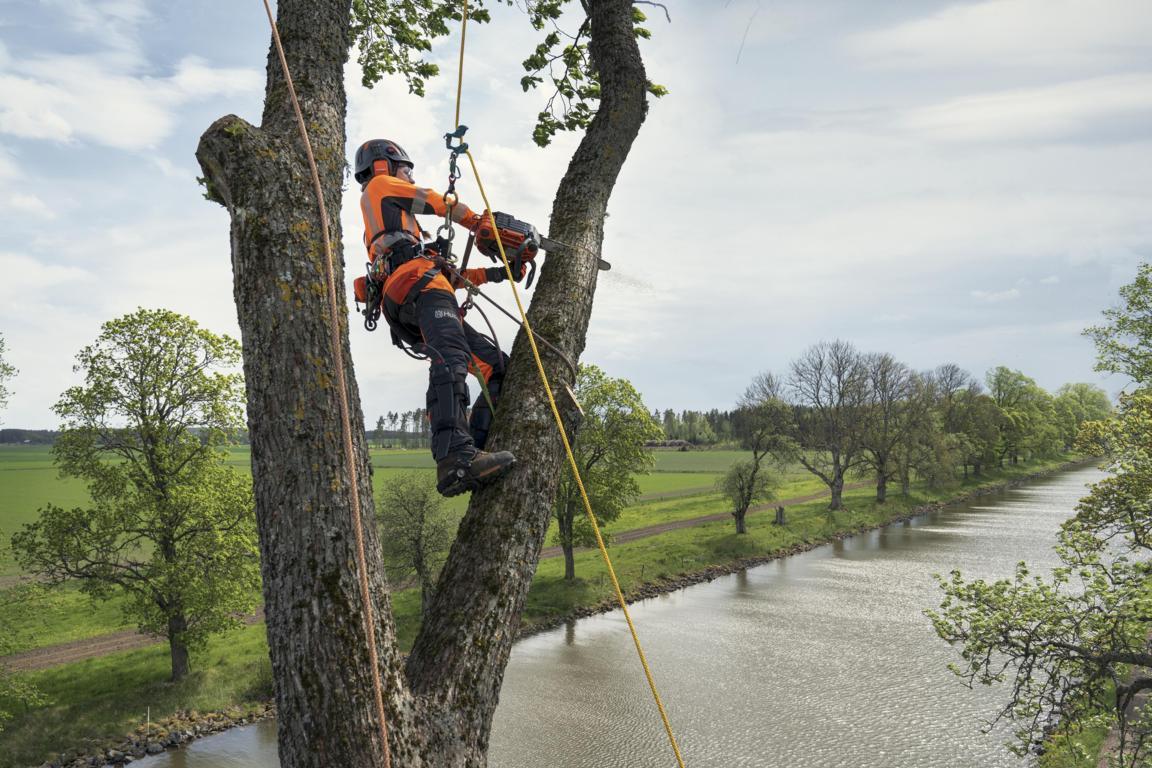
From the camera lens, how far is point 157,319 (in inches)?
688

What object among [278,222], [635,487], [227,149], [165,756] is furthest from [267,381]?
[635,487]

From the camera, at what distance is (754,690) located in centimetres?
1775

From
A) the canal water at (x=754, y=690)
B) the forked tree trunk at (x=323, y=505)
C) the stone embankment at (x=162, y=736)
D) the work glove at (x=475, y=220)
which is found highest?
the work glove at (x=475, y=220)

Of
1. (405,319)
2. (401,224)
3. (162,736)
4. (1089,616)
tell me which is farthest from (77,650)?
(1089,616)

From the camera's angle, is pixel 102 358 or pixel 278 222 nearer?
pixel 278 222

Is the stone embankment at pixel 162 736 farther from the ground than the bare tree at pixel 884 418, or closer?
closer

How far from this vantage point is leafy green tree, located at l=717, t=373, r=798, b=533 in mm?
35625

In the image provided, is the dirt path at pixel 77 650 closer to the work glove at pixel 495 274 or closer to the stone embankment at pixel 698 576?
the stone embankment at pixel 698 576

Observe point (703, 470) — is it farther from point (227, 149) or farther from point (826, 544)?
point (227, 149)

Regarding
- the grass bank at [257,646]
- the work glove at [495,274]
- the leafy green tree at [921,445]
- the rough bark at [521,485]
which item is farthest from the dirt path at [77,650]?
the leafy green tree at [921,445]

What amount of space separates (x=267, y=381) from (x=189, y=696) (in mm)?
18419

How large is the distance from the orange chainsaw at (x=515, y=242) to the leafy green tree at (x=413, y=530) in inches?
717

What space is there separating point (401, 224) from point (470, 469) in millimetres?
1595

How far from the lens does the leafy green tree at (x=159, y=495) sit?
1653 cm
